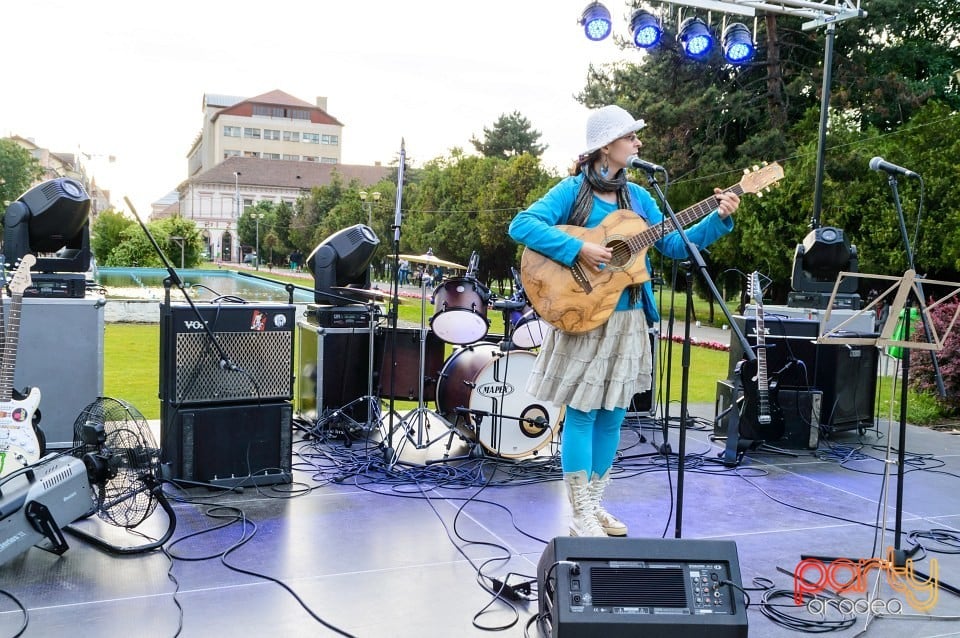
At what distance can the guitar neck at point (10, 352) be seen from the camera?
3748 millimetres

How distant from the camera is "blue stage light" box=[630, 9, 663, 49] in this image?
8516mm

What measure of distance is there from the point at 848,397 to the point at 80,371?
18.6 ft

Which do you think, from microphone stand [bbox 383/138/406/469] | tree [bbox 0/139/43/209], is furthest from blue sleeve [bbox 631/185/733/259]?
tree [bbox 0/139/43/209]

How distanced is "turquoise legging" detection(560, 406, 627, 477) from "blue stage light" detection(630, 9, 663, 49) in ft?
20.1

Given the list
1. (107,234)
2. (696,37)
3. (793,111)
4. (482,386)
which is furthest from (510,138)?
(482,386)

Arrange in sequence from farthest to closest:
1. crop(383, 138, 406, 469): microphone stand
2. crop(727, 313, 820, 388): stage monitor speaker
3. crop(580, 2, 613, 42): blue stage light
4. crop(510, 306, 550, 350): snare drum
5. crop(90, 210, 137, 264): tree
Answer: crop(90, 210, 137, 264): tree
crop(580, 2, 613, 42): blue stage light
crop(727, 313, 820, 388): stage monitor speaker
crop(510, 306, 550, 350): snare drum
crop(383, 138, 406, 469): microphone stand

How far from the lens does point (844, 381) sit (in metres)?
6.44

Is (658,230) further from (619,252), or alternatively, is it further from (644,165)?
(644,165)

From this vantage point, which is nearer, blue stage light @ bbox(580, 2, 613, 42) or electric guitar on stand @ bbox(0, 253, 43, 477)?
electric guitar on stand @ bbox(0, 253, 43, 477)

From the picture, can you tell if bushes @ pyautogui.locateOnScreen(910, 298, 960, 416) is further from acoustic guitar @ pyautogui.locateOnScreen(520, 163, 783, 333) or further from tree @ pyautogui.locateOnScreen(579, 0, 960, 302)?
tree @ pyautogui.locateOnScreen(579, 0, 960, 302)

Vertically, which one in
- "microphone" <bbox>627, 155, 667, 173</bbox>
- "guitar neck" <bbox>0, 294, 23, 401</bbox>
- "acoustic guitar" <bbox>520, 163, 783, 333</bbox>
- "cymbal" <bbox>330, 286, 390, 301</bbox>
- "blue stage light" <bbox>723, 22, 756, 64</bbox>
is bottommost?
"guitar neck" <bbox>0, 294, 23, 401</bbox>

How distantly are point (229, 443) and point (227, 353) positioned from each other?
51 cm

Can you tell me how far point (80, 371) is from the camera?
16.4 feet

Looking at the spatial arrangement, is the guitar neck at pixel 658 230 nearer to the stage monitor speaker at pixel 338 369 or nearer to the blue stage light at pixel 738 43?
the stage monitor speaker at pixel 338 369
